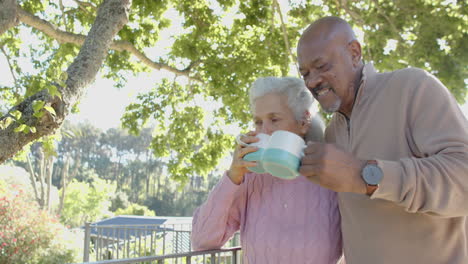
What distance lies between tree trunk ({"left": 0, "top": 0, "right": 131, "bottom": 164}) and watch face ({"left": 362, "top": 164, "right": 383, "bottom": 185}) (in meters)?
1.63

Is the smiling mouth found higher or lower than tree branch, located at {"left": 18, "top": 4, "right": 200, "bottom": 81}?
lower

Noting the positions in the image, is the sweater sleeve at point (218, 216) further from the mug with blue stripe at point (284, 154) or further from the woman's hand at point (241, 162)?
the mug with blue stripe at point (284, 154)

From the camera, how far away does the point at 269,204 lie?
1957mm

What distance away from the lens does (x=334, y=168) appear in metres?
1.06

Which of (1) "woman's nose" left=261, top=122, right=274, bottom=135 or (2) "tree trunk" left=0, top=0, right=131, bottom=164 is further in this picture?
(2) "tree trunk" left=0, top=0, right=131, bottom=164

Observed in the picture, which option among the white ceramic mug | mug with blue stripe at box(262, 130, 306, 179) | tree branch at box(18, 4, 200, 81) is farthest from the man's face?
tree branch at box(18, 4, 200, 81)

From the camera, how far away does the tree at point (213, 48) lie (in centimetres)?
625

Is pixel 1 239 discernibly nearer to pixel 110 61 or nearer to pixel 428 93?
pixel 110 61

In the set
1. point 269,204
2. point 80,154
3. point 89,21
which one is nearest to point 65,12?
point 89,21

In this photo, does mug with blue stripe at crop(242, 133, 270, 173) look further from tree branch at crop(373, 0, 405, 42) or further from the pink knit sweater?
tree branch at crop(373, 0, 405, 42)

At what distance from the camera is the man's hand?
3.47 ft

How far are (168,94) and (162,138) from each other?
4.05 feet

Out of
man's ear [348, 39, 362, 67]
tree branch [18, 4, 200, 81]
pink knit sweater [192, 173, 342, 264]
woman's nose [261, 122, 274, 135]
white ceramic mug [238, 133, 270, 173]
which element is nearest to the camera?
white ceramic mug [238, 133, 270, 173]

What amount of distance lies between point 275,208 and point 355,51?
81 cm
